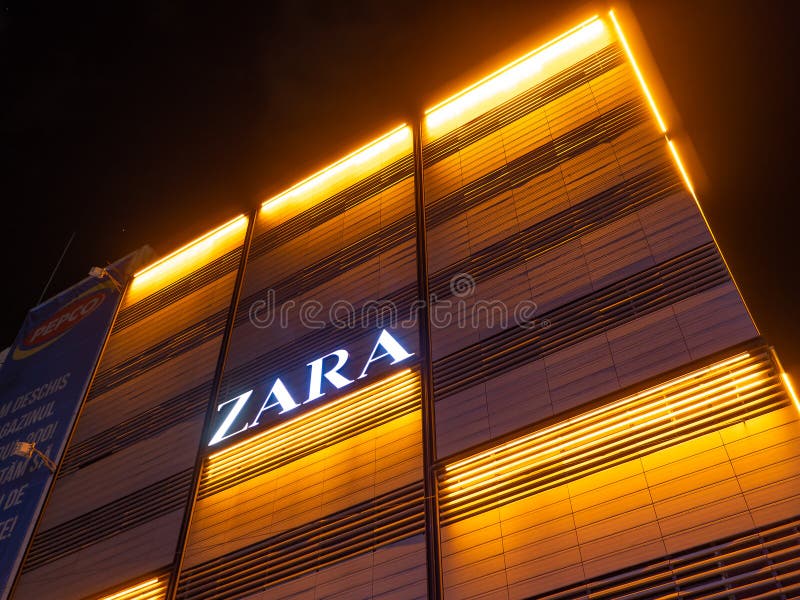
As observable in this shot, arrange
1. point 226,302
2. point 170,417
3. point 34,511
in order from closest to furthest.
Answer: point 34,511, point 170,417, point 226,302

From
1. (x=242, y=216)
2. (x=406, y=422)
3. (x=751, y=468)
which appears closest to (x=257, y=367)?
(x=406, y=422)

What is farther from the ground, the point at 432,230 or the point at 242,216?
the point at 242,216

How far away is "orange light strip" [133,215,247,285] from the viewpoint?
15.4m

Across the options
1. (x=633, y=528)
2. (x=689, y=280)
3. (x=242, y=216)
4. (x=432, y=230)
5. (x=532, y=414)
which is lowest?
(x=633, y=528)

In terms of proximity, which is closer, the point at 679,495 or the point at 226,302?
the point at 679,495

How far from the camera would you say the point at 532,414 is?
8227mm

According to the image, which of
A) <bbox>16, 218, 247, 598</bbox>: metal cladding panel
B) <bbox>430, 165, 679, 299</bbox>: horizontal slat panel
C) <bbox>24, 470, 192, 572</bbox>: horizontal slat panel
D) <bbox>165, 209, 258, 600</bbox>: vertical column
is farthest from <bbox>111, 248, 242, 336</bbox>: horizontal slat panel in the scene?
<bbox>430, 165, 679, 299</bbox>: horizontal slat panel

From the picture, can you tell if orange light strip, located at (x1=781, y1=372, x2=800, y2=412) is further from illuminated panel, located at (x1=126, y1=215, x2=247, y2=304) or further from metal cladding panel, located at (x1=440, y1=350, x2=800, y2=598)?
illuminated panel, located at (x1=126, y1=215, x2=247, y2=304)

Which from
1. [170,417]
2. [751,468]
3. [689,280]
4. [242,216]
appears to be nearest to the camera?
[751,468]

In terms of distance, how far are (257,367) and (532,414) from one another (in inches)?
197

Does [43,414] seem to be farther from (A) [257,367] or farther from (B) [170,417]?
(A) [257,367]

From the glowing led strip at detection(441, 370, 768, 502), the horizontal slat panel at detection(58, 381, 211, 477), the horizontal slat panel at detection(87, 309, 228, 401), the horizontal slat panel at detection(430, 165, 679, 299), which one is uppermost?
the horizontal slat panel at detection(87, 309, 228, 401)

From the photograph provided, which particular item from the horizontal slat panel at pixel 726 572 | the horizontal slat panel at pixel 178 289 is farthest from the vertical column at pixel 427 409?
the horizontal slat panel at pixel 178 289

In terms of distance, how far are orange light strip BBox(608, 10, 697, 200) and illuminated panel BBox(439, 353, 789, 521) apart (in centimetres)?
268
